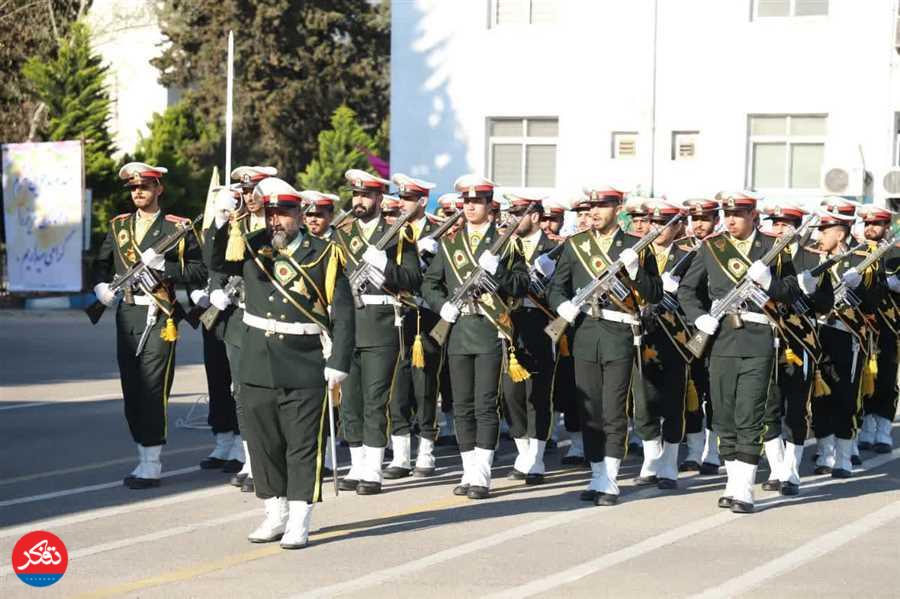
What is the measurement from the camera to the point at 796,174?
28.4 meters

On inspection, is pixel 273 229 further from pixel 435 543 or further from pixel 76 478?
pixel 76 478

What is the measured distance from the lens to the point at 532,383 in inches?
448

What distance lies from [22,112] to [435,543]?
27.9 m

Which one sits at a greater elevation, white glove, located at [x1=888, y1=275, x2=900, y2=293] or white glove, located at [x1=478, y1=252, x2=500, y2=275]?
white glove, located at [x1=478, y1=252, x2=500, y2=275]

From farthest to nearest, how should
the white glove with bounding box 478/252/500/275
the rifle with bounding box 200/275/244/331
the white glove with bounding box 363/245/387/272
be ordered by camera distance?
the rifle with bounding box 200/275/244/331 → the white glove with bounding box 363/245/387/272 → the white glove with bounding box 478/252/500/275

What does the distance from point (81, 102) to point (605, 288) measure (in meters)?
20.9

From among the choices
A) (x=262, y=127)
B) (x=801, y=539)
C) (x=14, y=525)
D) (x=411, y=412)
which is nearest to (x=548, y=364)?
(x=411, y=412)

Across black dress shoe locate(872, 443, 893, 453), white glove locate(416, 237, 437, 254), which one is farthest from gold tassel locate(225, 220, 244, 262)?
black dress shoe locate(872, 443, 893, 453)

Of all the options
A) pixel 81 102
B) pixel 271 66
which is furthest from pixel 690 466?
pixel 271 66

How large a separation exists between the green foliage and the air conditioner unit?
18.0 m

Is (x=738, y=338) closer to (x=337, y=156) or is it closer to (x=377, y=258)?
(x=377, y=258)

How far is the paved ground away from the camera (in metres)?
7.96

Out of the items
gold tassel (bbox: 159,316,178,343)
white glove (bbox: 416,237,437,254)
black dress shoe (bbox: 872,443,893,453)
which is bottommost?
black dress shoe (bbox: 872,443,893,453)

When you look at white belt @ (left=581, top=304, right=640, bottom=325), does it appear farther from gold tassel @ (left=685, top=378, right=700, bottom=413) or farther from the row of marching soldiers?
gold tassel @ (left=685, top=378, right=700, bottom=413)
